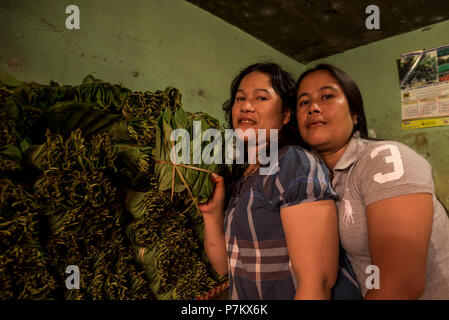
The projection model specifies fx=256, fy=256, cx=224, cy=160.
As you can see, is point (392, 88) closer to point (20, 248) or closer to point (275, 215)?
point (275, 215)

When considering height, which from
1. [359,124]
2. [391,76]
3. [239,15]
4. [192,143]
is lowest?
[192,143]

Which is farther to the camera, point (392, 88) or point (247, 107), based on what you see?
point (392, 88)

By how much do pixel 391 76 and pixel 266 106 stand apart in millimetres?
2374

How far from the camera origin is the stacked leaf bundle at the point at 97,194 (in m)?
0.75

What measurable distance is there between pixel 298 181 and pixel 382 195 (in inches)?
10.0

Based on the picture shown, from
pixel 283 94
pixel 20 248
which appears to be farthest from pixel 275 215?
pixel 20 248

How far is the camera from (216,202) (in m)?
1.06

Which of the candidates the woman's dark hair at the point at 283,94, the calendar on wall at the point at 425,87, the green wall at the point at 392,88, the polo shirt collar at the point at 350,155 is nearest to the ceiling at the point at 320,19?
the green wall at the point at 392,88

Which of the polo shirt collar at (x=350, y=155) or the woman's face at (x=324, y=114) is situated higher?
the woman's face at (x=324, y=114)

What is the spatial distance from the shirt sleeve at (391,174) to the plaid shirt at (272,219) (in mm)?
129

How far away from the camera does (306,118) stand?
3.39 feet

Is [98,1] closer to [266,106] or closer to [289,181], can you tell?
[266,106]

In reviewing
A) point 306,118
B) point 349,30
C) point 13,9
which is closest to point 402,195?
point 306,118

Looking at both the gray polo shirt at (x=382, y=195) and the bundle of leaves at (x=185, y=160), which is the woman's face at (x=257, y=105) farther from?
the gray polo shirt at (x=382, y=195)
